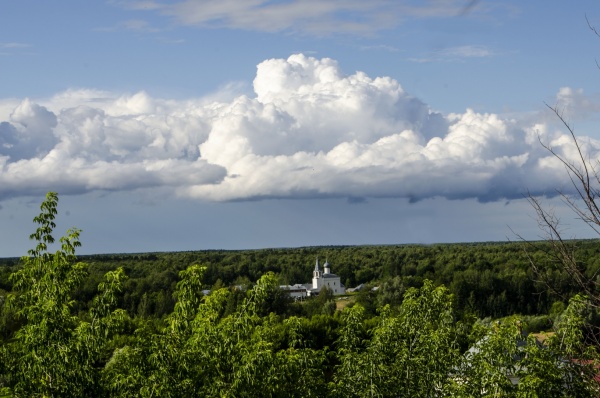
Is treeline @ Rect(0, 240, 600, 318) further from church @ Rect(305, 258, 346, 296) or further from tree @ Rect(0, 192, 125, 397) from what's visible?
tree @ Rect(0, 192, 125, 397)

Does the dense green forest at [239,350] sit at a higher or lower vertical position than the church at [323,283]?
higher

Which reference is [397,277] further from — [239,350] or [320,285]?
[239,350]

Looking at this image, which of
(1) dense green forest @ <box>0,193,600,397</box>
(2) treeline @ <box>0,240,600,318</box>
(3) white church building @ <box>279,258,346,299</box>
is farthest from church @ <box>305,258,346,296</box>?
(1) dense green forest @ <box>0,193,600,397</box>

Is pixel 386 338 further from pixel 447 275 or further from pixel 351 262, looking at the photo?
pixel 351 262

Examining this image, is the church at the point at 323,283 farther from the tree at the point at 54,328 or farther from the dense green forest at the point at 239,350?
the tree at the point at 54,328

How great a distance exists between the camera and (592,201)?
925 centimetres

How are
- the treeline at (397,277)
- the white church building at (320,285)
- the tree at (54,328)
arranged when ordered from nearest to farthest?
the tree at (54,328) < the treeline at (397,277) < the white church building at (320,285)

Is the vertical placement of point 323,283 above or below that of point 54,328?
below

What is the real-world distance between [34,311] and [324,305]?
70.4m

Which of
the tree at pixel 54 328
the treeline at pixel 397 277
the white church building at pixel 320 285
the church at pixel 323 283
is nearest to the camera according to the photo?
the tree at pixel 54 328

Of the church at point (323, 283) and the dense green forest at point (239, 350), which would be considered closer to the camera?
the dense green forest at point (239, 350)

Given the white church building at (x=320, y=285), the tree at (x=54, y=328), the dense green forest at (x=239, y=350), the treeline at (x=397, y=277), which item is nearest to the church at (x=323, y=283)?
the white church building at (x=320, y=285)

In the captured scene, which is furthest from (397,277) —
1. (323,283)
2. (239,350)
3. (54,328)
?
(54,328)

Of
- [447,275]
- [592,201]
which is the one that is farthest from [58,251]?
[447,275]
